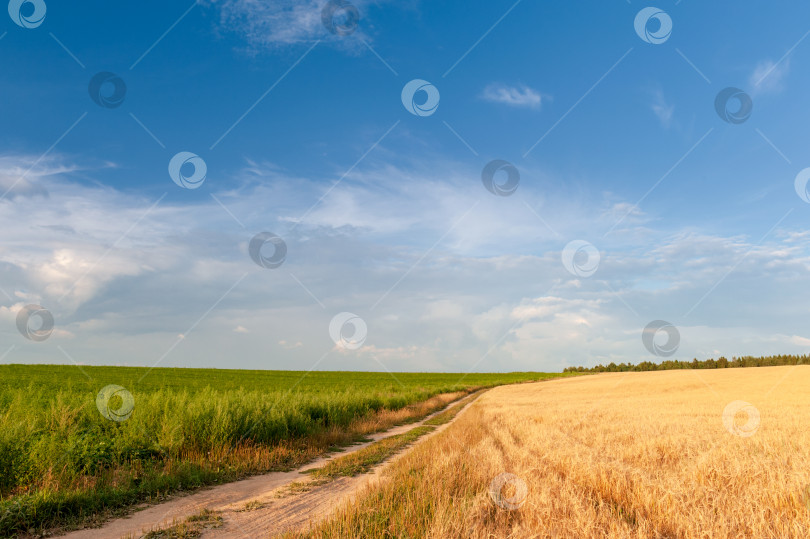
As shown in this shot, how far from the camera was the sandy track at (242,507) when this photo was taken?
22.5 ft

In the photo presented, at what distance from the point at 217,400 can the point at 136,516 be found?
300 inches

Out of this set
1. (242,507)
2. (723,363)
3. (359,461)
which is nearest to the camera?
(242,507)

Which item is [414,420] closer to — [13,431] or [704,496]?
Result: [13,431]

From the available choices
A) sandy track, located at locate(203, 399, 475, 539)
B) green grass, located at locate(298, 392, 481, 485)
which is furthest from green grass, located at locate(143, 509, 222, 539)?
green grass, located at locate(298, 392, 481, 485)

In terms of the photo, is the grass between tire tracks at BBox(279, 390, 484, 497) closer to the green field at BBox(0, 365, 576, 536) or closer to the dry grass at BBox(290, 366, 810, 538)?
the green field at BBox(0, 365, 576, 536)

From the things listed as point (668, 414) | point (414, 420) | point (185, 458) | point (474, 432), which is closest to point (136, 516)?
point (185, 458)

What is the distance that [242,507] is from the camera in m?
8.18

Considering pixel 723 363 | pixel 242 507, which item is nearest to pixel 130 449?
pixel 242 507

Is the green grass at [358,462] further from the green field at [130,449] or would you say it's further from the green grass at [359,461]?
the green field at [130,449]

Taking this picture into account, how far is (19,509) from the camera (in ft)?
22.9

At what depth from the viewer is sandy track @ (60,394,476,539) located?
687 centimetres

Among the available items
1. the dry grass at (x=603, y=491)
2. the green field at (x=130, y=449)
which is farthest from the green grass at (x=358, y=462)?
the dry grass at (x=603, y=491)

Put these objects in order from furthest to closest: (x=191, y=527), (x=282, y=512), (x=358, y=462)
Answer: (x=358, y=462), (x=282, y=512), (x=191, y=527)

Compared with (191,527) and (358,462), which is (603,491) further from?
(358,462)
